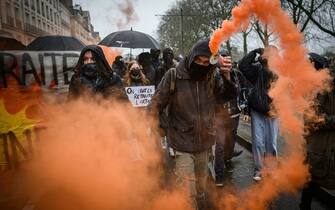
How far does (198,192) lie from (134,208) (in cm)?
80

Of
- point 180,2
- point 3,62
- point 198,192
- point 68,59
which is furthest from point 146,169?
point 180,2

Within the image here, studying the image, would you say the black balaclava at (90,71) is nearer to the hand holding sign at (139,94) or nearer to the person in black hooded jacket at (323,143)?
the person in black hooded jacket at (323,143)

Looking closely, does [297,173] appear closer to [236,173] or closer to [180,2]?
[236,173]

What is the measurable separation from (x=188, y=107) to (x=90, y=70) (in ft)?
4.83

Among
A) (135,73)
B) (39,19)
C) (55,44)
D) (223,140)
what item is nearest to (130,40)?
(135,73)

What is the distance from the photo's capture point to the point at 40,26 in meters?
49.1

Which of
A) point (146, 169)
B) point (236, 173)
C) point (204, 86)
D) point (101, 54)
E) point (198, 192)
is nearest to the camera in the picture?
point (204, 86)

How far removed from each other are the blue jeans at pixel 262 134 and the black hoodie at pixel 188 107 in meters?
1.94

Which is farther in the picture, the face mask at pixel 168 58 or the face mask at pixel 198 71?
the face mask at pixel 168 58

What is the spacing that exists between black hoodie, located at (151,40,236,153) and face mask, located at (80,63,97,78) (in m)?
1.05

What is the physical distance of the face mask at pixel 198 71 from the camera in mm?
3807

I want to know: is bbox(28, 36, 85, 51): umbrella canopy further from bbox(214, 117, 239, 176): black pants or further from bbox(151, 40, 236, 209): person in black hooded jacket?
bbox(151, 40, 236, 209): person in black hooded jacket

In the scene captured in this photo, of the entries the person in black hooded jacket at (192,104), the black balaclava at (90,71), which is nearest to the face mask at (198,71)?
the person in black hooded jacket at (192,104)

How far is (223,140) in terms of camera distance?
588cm
